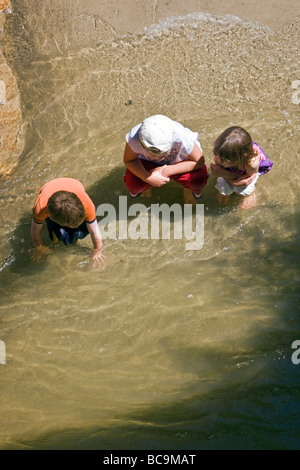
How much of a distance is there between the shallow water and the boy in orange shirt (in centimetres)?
27

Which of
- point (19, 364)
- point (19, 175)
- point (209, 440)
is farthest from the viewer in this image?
point (19, 175)

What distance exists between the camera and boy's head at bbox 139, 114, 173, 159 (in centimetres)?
352

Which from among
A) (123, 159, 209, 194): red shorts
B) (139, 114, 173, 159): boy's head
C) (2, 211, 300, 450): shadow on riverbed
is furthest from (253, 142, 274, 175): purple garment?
(2, 211, 300, 450): shadow on riverbed

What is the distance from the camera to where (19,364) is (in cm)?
373

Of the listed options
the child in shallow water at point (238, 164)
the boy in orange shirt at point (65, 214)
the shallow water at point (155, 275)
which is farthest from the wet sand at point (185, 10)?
the boy in orange shirt at point (65, 214)

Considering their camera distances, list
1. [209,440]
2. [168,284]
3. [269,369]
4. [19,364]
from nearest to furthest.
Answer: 1. [209,440]
2. [269,369]
3. [19,364]
4. [168,284]

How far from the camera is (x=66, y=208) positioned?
350 cm

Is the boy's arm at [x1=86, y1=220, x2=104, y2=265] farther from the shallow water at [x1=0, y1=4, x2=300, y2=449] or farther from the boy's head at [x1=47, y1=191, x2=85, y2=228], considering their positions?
the boy's head at [x1=47, y1=191, x2=85, y2=228]

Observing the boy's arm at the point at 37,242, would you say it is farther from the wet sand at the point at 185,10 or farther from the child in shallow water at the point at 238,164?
the wet sand at the point at 185,10

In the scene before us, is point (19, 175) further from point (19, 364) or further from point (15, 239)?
point (19, 364)

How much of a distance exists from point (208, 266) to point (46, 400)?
63.1 inches

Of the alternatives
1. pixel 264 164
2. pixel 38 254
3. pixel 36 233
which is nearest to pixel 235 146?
pixel 264 164

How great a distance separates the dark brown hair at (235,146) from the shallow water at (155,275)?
696 millimetres

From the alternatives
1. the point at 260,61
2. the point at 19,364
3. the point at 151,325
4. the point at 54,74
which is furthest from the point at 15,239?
the point at 260,61
